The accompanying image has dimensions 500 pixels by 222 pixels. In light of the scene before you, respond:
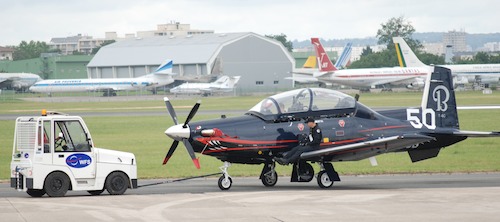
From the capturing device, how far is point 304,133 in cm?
2039

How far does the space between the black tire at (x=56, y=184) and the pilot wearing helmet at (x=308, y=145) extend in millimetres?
4971

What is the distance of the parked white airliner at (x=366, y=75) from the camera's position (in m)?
89.7

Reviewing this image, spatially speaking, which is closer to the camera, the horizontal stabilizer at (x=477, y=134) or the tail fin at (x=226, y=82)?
the horizontal stabilizer at (x=477, y=134)

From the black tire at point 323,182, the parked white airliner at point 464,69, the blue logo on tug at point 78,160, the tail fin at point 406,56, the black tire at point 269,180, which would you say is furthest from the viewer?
the parked white airliner at point 464,69

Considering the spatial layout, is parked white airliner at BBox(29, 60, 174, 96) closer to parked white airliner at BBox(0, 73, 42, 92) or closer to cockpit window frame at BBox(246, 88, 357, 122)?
parked white airliner at BBox(0, 73, 42, 92)

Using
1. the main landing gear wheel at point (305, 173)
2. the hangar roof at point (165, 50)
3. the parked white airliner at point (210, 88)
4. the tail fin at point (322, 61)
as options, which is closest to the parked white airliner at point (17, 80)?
the hangar roof at point (165, 50)

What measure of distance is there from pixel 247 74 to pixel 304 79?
8247mm

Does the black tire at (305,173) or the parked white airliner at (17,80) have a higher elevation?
the parked white airliner at (17,80)

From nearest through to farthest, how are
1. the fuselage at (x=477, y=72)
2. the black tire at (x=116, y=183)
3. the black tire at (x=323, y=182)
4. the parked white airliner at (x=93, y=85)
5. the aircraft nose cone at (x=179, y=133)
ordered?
1. the black tire at (x=116, y=183)
2. the aircraft nose cone at (x=179, y=133)
3. the black tire at (x=323, y=182)
4. the fuselage at (x=477, y=72)
5. the parked white airliner at (x=93, y=85)

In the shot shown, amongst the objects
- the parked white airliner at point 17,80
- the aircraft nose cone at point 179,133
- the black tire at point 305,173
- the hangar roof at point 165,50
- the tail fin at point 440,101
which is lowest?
the black tire at point 305,173

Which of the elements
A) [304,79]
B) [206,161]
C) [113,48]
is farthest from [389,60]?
[206,161]

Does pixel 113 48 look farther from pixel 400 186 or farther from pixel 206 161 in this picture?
pixel 400 186

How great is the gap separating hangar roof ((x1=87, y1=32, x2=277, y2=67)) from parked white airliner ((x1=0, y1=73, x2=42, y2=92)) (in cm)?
1282

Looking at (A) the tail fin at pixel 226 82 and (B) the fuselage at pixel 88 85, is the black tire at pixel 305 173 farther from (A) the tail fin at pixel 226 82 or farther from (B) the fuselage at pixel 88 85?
(B) the fuselage at pixel 88 85
